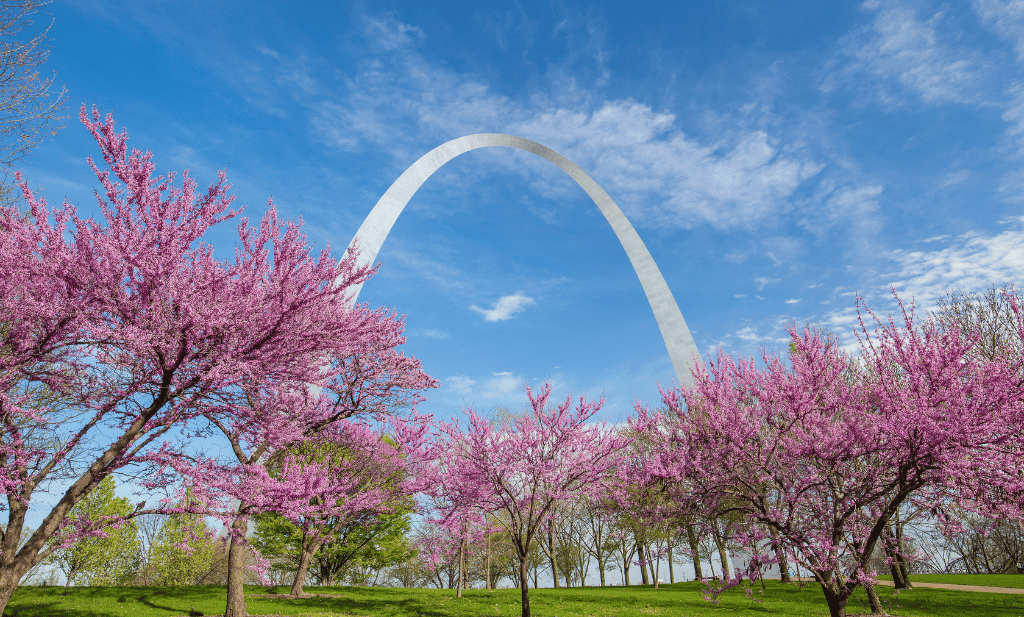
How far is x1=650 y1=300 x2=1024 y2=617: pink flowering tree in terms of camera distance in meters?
6.96

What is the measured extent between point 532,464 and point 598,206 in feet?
90.6

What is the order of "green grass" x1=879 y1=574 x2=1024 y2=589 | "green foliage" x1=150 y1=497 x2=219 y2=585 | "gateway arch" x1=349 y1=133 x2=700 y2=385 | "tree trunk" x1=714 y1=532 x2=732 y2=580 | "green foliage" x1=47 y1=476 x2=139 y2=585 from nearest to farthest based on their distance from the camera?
"tree trunk" x1=714 y1=532 x2=732 y2=580 < "green grass" x1=879 y1=574 x2=1024 y2=589 < "green foliage" x1=47 y1=476 x2=139 y2=585 < "green foliage" x1=150 y1=497 x2=219 y2=585 < "gateway arch" x1=349 y1=133 x2=700 y2=385

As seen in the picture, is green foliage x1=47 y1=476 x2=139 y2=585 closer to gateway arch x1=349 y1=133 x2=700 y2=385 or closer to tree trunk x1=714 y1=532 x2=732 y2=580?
gateway arch x1=349 y1=133 x2=700 y2=385

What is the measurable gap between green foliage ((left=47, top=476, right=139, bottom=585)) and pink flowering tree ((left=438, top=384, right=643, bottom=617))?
65.1 feet

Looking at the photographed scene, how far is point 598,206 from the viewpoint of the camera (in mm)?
37000

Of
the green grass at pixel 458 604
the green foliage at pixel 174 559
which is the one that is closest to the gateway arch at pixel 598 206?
the green grass at pixel 458 604

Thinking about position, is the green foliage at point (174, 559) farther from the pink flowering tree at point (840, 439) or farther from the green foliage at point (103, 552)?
the pink flowering tree at point (840, 439)

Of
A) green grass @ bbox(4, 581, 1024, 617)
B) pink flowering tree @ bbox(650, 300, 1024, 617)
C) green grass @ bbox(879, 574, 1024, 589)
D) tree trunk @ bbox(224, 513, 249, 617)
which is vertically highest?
pink flowering tree @ bbox(650, 300, 1024, 617)

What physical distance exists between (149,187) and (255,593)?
17.3m

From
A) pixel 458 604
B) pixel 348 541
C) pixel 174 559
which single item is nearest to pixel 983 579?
pixel 458 604

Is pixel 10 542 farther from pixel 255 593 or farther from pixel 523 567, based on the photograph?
pixel 255 593

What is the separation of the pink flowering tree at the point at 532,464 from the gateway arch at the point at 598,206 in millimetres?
15825

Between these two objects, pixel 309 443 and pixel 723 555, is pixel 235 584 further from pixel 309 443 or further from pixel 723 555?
pixel 723 555

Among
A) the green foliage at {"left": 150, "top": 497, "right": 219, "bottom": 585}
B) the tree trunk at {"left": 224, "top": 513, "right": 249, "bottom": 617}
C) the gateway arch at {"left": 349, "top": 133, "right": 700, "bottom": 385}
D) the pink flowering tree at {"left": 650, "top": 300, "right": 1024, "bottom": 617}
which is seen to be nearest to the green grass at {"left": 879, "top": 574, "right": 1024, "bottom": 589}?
the gateway arch at {"left": 349, "top": 133, "right": 700, "bottom": 385}
